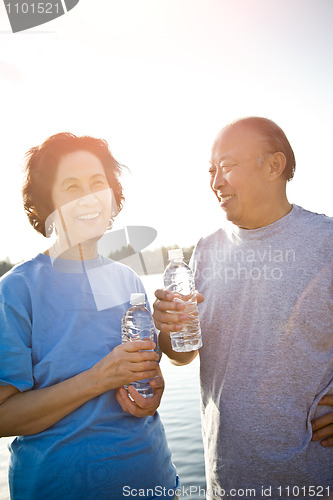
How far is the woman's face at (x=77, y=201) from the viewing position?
2.37 meters

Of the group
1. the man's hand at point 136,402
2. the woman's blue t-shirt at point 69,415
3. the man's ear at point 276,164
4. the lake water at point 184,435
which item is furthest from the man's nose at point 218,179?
the lake water at point 184,435

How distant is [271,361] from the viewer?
2.33 m

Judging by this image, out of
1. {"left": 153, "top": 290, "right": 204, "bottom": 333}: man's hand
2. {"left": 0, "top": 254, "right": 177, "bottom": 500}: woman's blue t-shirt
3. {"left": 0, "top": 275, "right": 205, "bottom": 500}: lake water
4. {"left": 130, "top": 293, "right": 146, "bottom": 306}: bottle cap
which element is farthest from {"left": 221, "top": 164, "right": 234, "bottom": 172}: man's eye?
{"left": 0, "top": 275, "right": 205, "bottom": 500}: lake water

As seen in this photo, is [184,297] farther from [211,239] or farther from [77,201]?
[77,201]

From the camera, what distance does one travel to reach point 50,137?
250 centimetres

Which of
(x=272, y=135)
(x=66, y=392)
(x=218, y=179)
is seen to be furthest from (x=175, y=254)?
(x=272, y=135)

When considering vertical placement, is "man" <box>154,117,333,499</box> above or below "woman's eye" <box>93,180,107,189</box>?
below

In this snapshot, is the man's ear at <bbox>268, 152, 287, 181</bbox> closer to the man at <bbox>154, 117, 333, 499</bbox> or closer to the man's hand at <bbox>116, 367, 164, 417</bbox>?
the man at <bbox>154, 117, 333, 499</bbox>

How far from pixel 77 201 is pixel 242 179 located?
108 cm

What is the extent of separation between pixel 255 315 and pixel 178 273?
631 mm

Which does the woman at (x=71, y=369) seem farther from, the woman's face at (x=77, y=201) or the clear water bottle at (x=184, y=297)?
the clear water bottle at (x=184, y=297)

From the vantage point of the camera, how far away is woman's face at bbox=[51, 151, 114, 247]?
2373 millimetres

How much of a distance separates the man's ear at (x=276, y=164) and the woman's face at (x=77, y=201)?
1165 mm

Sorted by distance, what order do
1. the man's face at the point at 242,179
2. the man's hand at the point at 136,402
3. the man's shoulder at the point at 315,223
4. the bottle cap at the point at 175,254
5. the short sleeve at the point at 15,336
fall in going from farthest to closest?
the man's face at the point at 242,179, the man's shoulder at the point at 315,223, the bottle cap at the point at 175,254, the man's hand at the point at 136,402, the short sleeve at the point at 15,336
